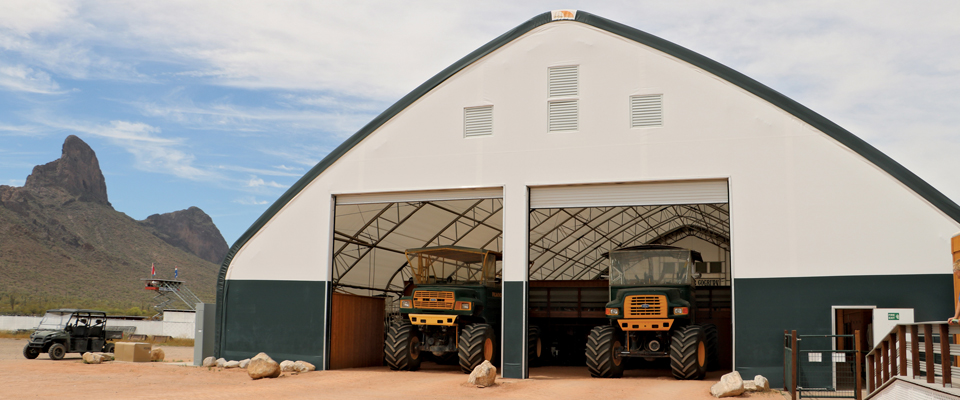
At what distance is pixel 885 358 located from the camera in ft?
32.8

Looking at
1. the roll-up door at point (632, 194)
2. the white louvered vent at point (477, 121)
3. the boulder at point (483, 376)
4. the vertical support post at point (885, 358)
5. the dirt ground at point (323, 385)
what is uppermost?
the white louvered vent at point (477, 121)

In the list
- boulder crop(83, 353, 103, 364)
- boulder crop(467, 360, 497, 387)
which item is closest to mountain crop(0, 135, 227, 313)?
boulder crop(83, 353, 103, 364)

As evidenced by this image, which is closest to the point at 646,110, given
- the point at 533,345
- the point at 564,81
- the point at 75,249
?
the point at 564,81

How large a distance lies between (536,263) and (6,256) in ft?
177

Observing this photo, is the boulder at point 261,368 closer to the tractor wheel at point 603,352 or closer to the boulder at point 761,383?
the tractor wheel at point 603,352

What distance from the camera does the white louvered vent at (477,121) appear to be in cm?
1719

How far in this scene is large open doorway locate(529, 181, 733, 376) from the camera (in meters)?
→ 16.1

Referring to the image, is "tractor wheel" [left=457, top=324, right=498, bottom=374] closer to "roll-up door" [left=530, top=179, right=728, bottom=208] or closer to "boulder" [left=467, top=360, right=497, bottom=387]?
"boulder" [left=467, top=360, right=497, bottom=387]

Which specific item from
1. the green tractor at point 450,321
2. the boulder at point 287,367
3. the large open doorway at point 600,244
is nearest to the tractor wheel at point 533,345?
the large open doorway at point 600,244

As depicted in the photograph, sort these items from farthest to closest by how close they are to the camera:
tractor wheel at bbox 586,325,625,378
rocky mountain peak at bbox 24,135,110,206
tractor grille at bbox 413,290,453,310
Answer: rocky mountain peak at bbox 24,135,110,206 → tractor grille at bbox 413,290,453,310 → tractor wheel at bbox 586,325,625,378

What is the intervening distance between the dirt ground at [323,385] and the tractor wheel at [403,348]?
0.94 feet

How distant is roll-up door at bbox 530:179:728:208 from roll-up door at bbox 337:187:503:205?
1115 mm

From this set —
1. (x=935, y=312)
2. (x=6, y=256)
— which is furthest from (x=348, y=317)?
(x=6, y=256)

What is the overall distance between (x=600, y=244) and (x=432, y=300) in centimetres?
1830
